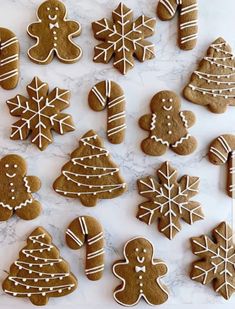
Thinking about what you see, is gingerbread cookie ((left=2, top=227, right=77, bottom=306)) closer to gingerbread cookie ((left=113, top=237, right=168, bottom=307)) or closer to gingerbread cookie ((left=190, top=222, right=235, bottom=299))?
gingerbread cookie ((left=113, top=237, right=168, bottom=307))

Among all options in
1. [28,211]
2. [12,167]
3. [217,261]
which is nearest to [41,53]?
[12,167]

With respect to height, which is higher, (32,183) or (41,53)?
(41,53)

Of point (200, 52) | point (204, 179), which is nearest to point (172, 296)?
point (204, 179)

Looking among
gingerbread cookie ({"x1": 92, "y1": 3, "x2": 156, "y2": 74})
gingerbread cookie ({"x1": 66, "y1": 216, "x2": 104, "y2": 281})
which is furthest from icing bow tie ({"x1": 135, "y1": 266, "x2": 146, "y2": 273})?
gingerbread cookie ({"x1": 92, "y1": 3, "x2": 156, "y2": 74})

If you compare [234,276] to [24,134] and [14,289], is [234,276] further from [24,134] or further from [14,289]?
[24,134]

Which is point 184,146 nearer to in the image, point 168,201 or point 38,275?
point 168,201
